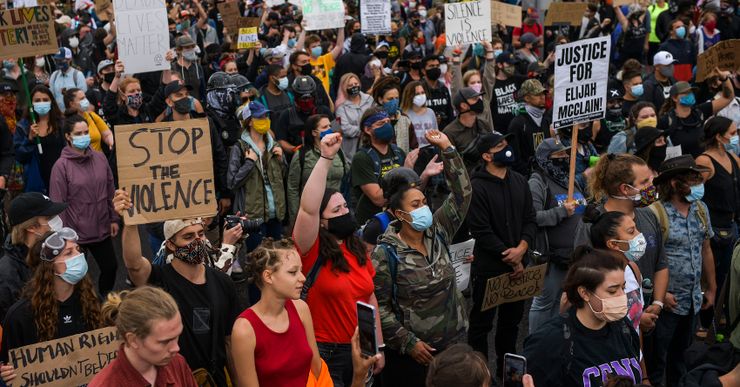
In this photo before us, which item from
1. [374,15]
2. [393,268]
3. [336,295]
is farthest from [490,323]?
[374,15]

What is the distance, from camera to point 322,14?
13797 millimetres

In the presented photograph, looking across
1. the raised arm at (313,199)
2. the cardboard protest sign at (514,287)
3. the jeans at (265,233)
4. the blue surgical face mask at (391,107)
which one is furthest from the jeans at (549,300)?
the blue surgical face mask at (391,107)

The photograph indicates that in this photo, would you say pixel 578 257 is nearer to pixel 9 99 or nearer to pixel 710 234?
pixel 710 234

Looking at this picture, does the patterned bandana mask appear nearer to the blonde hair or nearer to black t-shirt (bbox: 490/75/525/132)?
the blonde hair

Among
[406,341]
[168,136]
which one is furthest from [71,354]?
[406,341]

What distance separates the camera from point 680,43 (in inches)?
585

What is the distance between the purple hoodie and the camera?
7543 mm

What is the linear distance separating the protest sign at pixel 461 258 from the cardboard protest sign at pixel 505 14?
792cm

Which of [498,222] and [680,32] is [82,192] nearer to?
[498,222]

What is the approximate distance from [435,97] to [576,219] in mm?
4436

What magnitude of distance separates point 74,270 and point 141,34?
576 cm

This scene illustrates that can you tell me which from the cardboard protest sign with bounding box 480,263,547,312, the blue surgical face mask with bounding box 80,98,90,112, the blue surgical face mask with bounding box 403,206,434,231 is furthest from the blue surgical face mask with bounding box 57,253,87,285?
the blue surgical face mask with bounding box 80,98,90,112

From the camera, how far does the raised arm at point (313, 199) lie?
16.4 ft

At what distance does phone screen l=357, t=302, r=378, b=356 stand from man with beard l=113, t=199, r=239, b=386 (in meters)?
0.86
